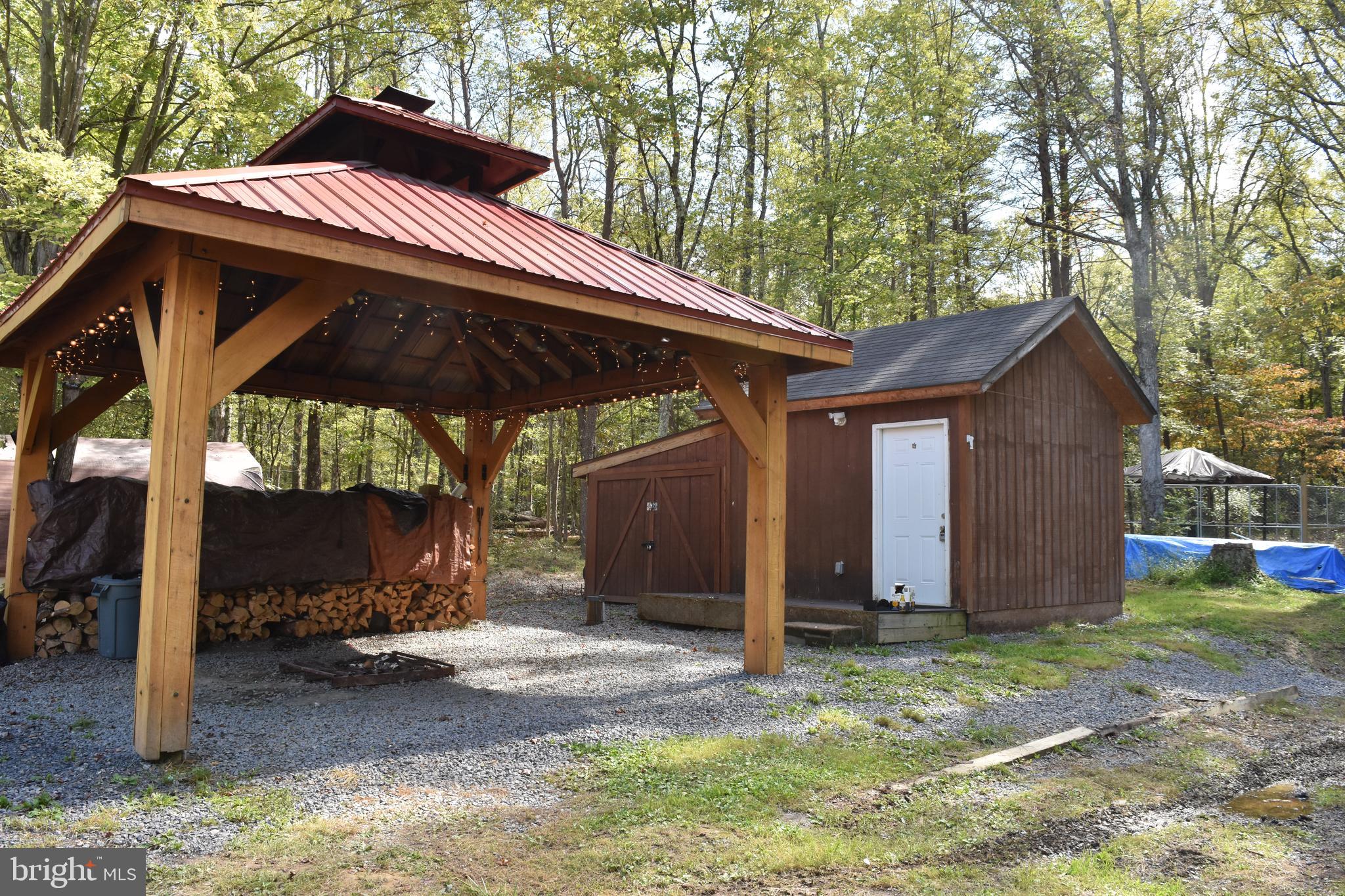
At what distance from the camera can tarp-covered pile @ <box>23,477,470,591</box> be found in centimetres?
723

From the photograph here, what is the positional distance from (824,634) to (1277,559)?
951 cm

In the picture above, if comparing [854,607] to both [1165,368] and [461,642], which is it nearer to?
[461,642]

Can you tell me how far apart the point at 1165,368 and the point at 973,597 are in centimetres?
1800

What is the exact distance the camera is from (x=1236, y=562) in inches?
528

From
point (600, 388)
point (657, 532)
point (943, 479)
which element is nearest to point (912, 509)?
point (943, 479)

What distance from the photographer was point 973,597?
9445 millimetres

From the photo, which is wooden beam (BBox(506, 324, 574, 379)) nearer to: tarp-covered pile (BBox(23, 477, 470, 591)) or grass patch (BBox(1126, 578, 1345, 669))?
tarp-covered pile (BBox(23, 477, 470, 591))

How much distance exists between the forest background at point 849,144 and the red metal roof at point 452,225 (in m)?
8.11

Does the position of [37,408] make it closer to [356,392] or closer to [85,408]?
[85,408]

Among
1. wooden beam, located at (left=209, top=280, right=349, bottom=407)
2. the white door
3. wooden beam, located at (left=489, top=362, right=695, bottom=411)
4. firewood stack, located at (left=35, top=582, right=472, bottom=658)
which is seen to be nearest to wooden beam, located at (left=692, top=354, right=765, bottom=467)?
wooden beam, located at (left=489, top=362, right=695, bottom=411)

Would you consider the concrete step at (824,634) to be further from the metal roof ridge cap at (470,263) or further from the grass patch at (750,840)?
the grass patch at (750,840)

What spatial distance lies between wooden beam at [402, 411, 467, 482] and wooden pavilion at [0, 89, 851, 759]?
28 millimetres

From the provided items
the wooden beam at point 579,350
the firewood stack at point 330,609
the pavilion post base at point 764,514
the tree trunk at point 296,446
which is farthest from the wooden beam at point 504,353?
the tree trunk at point 296,446

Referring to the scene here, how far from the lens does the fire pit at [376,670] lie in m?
6.36
